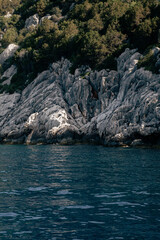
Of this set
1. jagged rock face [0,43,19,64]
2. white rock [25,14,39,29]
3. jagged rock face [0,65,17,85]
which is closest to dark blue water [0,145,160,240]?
jagged rock face [0,65,17,85]

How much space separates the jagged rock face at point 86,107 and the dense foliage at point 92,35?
338 cm

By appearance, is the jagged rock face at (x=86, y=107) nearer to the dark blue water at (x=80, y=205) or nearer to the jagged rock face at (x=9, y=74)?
the jagged rock face at (x=9, y=74)

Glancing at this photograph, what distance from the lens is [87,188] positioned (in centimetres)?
1639

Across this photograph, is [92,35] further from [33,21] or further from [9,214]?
[9,214]

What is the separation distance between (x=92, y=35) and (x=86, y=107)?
59.1ft

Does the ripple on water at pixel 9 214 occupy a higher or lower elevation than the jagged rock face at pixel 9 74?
lower

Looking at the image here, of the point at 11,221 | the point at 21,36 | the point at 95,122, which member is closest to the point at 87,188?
the point at 11,221

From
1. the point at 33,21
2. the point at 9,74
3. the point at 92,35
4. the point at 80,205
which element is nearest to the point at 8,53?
the point at 9,74

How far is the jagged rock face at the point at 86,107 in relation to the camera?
45.6 m

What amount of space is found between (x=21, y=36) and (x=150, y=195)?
110 meters

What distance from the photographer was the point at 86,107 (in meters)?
64.1

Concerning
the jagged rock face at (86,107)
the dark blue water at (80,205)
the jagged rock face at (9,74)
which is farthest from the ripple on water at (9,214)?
the jagged rock face at (9,74)

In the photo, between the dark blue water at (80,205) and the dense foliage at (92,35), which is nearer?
the dark blue water at (80,205)

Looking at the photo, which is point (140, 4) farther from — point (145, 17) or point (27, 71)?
point (27, 71)
